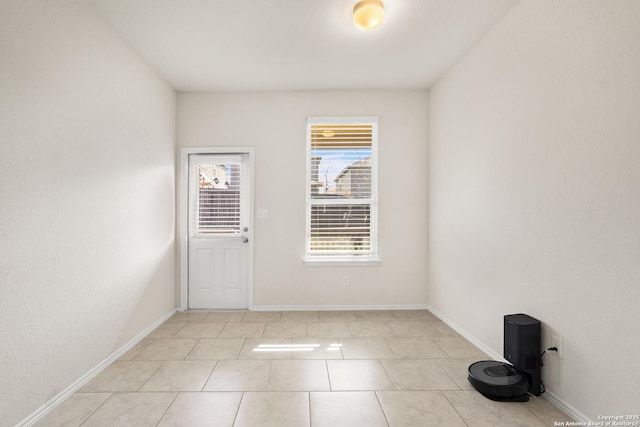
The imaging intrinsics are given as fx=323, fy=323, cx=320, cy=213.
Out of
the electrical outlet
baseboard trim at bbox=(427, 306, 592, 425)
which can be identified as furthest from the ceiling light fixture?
baseboard trim at bbox=(427, 306, 592, 425)

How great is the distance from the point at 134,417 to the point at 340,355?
1591 mm

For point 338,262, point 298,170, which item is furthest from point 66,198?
point 338,262

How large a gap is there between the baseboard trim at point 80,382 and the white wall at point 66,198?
41mm

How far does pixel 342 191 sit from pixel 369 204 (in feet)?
1.30

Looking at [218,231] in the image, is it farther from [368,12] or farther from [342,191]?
[368,12]

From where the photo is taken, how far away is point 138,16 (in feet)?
8.52

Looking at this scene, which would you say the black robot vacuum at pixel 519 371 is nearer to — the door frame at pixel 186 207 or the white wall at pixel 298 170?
the white wall at pixel 298 170

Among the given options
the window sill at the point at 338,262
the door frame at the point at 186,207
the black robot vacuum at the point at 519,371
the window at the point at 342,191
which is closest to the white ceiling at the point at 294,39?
the window at the point at 342,191

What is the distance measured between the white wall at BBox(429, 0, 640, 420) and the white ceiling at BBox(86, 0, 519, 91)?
18.0 inches

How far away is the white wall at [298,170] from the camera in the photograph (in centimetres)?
418

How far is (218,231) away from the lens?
13.9 ft

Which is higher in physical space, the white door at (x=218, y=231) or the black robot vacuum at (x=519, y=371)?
the white door at (x=218, y=231)

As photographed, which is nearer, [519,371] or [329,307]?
[519,371]

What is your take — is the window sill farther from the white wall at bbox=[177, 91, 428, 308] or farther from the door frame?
the door frame
